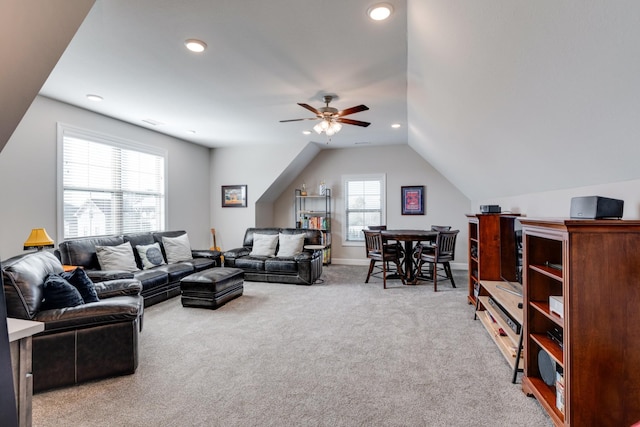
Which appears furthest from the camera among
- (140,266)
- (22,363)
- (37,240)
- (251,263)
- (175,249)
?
(251,263)

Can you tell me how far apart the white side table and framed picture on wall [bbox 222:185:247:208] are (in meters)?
5.47

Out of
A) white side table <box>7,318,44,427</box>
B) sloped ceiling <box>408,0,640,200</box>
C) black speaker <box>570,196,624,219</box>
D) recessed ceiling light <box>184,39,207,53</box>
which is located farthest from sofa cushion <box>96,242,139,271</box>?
black speaker <box>570,196,624,219</box>

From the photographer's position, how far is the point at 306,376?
228 centimetres

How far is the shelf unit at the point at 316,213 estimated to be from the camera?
6.92m

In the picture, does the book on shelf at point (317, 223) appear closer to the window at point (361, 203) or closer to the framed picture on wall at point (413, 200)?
the window at point (361, 203)

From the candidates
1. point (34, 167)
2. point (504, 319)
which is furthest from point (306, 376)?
point (34, 167)

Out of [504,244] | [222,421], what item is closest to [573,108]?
[504,244]

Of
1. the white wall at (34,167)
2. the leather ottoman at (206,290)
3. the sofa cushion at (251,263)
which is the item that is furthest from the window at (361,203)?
the white wall at (34,167)

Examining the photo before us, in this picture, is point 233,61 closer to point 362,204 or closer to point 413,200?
point 362,204

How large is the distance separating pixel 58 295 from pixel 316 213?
17.3 feet

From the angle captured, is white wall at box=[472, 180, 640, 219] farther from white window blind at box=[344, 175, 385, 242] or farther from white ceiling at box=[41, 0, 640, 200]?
white window blind at box=[344, 175, 385, 242]

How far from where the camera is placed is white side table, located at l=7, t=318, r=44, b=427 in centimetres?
120

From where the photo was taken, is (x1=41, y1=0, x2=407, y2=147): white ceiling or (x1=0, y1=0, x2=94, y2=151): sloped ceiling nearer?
(x1=0, y1=0, x2=94, y2=151): sloped ceiling

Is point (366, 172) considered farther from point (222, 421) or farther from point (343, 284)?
point (222, 421)
